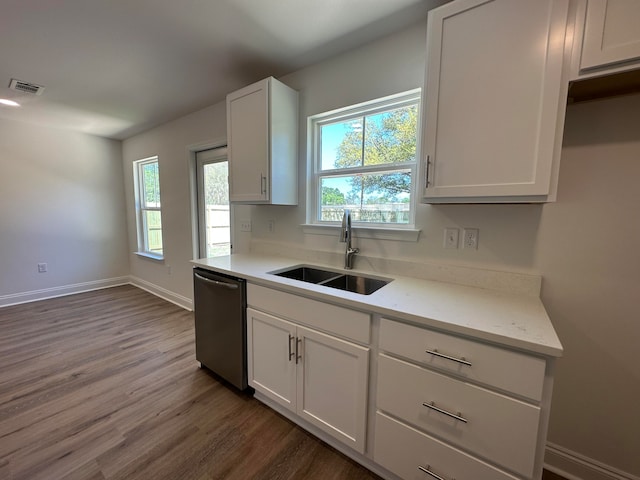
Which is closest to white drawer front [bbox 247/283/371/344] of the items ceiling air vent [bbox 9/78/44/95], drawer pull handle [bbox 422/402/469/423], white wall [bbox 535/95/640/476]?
drawer pull handle [bbox 422/402/469/423]

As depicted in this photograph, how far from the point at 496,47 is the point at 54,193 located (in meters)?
5.27

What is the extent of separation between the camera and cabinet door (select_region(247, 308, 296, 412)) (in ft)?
5.20

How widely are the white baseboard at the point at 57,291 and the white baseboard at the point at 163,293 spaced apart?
10.3 inches

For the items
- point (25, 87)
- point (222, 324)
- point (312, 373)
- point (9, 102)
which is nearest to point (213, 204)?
point (222, 324)

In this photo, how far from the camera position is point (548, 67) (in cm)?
106

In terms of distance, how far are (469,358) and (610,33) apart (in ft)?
4.22

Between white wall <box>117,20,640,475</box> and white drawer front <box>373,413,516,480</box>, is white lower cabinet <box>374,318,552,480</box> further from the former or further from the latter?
white wall <box>117,20,640,475</box>

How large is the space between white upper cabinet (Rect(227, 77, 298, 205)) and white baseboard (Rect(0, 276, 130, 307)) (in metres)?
3.64

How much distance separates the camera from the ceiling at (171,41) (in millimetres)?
1500

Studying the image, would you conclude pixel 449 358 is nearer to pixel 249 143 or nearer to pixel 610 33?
pixel 610 33

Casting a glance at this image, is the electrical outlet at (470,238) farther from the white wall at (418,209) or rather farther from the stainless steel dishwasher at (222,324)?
the stainless steel dishwasher at (222,324)

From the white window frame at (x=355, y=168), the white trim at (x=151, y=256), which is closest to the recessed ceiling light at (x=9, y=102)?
the white trim at (x=151, y=256)

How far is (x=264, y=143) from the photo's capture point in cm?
202

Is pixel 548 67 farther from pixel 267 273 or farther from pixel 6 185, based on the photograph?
pixel 6 185
